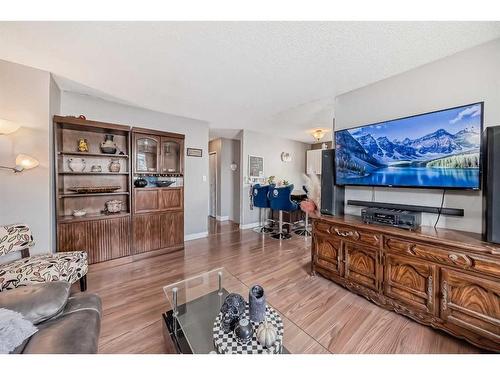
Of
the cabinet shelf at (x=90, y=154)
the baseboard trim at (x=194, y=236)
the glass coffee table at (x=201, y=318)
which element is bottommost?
the baseboard trim at (x=194, y=236)

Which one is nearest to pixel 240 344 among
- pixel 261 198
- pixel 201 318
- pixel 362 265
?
pixel 201 318

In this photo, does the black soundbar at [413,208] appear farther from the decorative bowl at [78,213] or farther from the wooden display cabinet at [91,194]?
the decorative bowl at [78,213]

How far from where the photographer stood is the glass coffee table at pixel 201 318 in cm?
112

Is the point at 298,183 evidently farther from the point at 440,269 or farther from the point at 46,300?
the point at 46,300

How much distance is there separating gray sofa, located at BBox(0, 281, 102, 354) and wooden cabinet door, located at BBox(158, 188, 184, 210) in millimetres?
1897

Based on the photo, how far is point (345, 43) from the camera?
1556mm

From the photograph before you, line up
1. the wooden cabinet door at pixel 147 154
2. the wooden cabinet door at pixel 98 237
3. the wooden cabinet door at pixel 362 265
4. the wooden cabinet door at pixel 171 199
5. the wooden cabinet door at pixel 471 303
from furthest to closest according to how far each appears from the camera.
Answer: the wooden cabinet door at pixel 171 199 < the wooden cabinet door at pixel 147 154 < the wooden cabinet door at pixel 98 237 < the wooden cabinet door at pixel 362 265 < the wooden cabinet door at pixel 471 303

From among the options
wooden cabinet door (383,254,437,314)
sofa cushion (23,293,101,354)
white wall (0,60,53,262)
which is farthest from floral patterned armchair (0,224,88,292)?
wooden cabinet door (383,254,437,314)

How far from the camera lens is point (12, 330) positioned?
35.3 inches

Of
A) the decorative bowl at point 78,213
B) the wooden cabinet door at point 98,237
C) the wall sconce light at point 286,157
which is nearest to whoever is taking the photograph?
the wooden cabinet door at point 98,237

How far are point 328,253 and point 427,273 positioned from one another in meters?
0.86

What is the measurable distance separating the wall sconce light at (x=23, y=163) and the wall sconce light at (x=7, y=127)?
0.22m

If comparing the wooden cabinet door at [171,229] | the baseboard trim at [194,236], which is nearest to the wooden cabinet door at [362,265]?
the wooden cabinet door at [171,229]

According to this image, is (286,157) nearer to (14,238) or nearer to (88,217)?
(88,217)
